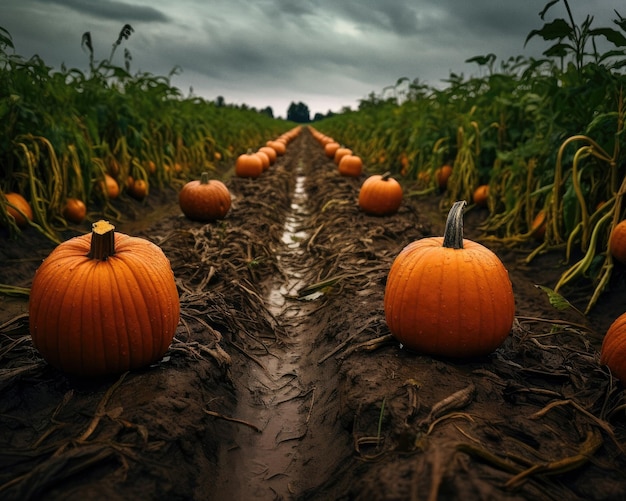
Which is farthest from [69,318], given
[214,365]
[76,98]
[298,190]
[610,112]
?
[298,190]

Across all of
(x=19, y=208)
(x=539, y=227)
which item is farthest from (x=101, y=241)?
(x=539, y=227)

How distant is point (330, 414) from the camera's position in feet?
9.17

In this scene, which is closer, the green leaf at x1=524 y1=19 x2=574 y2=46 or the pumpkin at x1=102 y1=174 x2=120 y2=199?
the green leaf at x1=524 y1=19 x2=574 y2=46

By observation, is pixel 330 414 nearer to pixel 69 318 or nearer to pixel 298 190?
pixel 69 318

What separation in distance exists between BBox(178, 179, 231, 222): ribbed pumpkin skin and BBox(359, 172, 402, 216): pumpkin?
2.12 meters

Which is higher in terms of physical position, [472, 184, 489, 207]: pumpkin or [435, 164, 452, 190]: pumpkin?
[435, 164, 452, 190]: pumpkin

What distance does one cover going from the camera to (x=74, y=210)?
239 inches

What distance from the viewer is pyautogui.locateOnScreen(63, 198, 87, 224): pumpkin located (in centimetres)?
607

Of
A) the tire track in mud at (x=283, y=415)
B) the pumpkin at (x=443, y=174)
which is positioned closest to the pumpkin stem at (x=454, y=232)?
the tire track in mud at (x=283, y=415)

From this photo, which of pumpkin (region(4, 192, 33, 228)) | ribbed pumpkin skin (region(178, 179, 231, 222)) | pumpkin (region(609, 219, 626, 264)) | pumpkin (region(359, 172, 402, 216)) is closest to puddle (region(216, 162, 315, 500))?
ribbed pumpkin skin (region(178, 179, 231, 222))

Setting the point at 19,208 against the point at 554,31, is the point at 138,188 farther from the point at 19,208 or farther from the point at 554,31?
the point at 554,31

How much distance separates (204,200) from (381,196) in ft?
8.39

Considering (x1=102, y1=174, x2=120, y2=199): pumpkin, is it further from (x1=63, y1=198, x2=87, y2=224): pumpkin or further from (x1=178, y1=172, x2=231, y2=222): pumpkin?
(x1=178, y1=172, x2=231, y2=222): pumpkin

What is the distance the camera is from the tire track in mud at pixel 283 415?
2.34 metres
